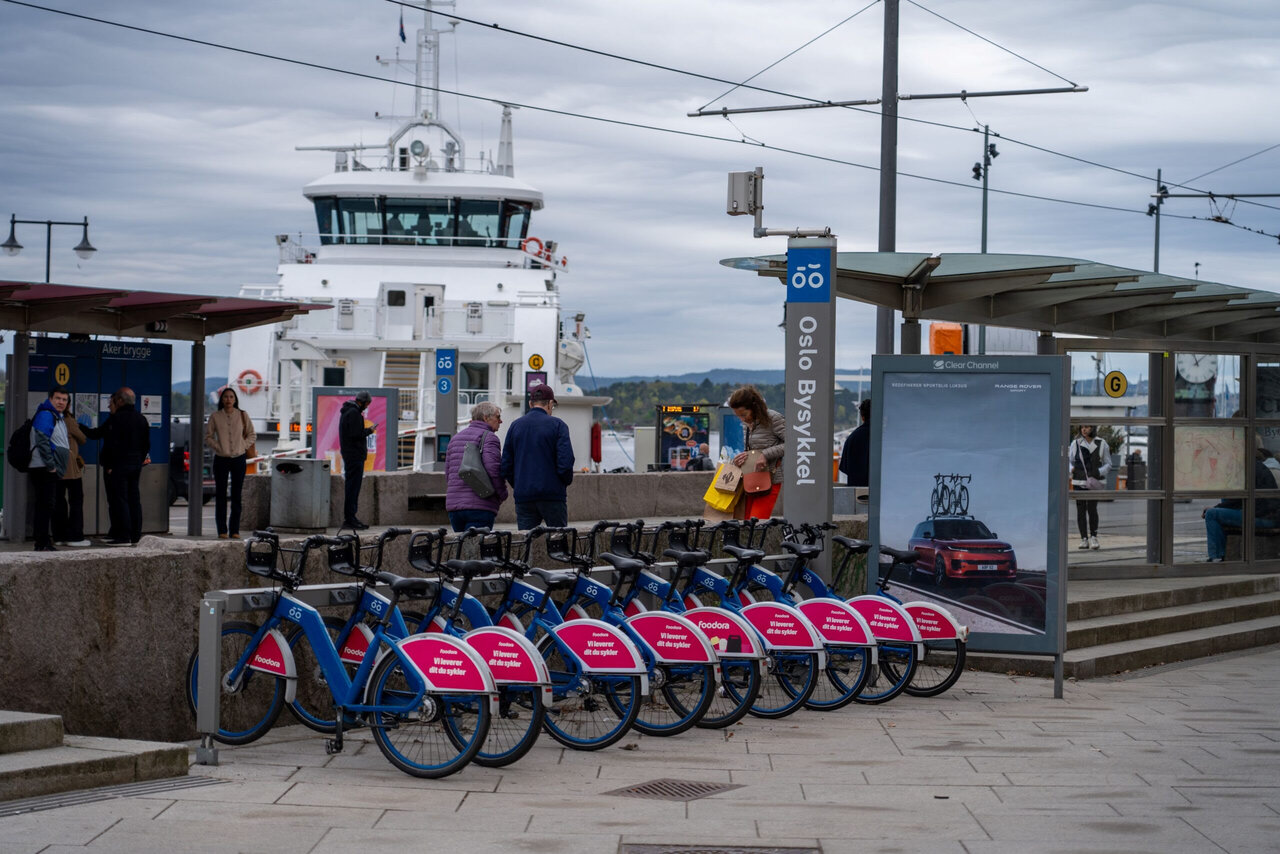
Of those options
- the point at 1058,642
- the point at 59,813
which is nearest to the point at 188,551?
the point at 59,813

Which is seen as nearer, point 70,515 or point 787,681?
point 787,681

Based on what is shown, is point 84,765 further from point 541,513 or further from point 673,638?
point 541,513

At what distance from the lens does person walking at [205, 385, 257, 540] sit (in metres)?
15.5

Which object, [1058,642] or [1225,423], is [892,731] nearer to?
[1058,642]

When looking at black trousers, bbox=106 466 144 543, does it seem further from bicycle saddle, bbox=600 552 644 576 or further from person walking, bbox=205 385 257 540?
bicycle saddle, bbox=600 552 644 576

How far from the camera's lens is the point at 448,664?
Answer: 6.80 meters

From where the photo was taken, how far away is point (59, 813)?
5742 mm

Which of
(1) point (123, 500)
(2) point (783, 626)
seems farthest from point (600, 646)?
(1) point (123, 500)

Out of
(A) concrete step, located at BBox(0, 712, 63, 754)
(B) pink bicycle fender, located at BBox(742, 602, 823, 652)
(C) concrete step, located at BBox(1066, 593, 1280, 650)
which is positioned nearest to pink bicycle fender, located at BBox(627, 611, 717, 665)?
→ (B) pink bicycle fender, located at BBox(742, 602, 823, 652)

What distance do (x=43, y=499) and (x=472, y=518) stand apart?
14.4ft

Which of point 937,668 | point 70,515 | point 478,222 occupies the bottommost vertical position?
point 937,668

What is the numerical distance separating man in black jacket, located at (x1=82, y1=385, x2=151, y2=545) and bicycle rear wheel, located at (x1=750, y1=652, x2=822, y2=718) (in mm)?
7638

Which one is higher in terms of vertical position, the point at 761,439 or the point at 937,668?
the point at 761,439

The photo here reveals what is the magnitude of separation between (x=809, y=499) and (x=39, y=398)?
7.98 m
